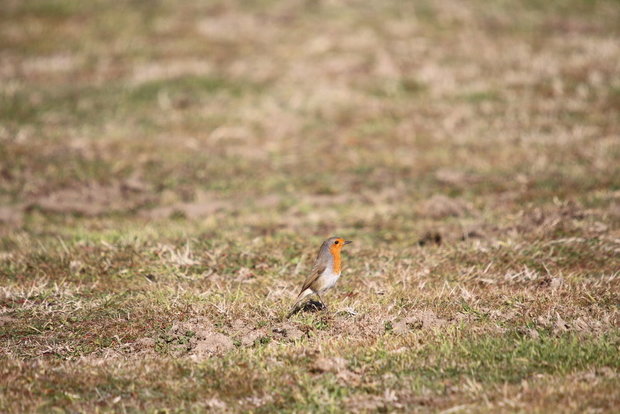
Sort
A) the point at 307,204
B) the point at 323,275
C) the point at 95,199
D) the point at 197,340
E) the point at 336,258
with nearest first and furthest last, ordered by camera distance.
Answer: the point at 197,340 → the point at 323,275 → the point at 336,258 → the point at 307,204 → the point at 95,199

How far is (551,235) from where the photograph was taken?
36.1 feet

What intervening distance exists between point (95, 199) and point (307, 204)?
13.8 feet

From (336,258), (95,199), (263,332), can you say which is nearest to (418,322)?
(336,258)

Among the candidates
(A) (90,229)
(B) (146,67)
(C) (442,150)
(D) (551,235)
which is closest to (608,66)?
(C) (442,150)

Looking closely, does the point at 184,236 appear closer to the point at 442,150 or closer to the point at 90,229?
the point at 90,229

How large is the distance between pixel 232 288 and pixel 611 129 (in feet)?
38.9

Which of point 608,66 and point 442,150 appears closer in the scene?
point 442,150

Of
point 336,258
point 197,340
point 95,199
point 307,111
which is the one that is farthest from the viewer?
point 307,111

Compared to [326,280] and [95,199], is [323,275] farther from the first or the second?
[95,199]

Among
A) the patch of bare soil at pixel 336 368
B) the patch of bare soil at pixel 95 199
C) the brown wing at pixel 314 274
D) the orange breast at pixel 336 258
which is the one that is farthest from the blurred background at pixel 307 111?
the patch of bare soil at pixel 336 368

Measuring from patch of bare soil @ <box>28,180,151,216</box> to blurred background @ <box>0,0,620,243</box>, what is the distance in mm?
40

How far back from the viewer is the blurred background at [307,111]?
14.6 m

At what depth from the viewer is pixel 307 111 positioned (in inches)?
793

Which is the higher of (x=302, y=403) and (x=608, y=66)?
(x=302, y=403)
